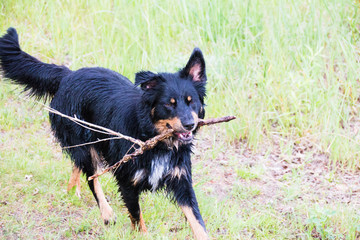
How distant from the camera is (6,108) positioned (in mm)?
6824

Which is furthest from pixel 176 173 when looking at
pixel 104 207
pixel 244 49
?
pixel 244 49

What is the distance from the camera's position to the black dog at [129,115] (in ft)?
13.3

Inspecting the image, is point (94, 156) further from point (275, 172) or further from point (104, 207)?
point (275, 172)

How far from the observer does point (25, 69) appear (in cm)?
491

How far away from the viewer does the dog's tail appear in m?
4.88

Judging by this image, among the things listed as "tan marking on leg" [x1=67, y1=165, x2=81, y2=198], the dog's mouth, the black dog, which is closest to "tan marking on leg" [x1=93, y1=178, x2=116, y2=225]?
the black dog

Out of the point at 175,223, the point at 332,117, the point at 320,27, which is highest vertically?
the point at 320,27

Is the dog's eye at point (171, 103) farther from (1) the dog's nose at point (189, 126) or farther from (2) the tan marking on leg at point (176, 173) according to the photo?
(2) the tan marking on leg at point (176, 173)

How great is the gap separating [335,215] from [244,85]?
2809 millimetres

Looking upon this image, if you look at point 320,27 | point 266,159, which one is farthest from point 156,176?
point 320,27

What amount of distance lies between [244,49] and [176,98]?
3297 mm

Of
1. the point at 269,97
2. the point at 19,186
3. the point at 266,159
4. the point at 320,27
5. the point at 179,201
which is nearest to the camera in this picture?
the point at 179,201

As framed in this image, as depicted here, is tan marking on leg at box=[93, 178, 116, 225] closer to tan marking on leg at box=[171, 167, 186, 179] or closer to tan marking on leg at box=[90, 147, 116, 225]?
tan marking on leg at box=[90, 147, 116, 225]

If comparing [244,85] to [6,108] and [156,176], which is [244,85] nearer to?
[156,176]
